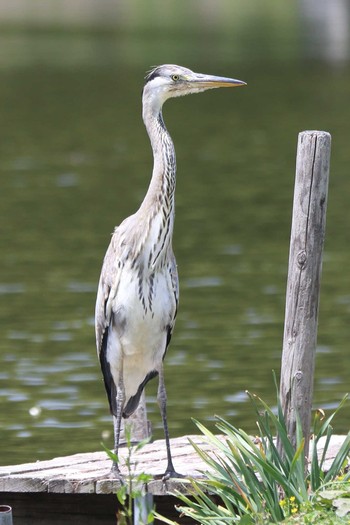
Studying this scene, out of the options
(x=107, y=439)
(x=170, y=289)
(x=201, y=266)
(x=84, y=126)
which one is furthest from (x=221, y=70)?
(x=170, y=289)

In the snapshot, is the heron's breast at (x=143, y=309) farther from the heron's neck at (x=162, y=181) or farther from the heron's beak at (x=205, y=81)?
the heron's beak at (x=205, y=81)

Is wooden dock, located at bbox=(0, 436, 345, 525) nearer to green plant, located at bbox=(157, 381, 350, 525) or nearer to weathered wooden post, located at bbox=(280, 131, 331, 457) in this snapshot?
green plant, located at bbox=(157, 381, 350, 525)

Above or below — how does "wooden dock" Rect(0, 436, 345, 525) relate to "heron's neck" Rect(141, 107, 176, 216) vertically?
below

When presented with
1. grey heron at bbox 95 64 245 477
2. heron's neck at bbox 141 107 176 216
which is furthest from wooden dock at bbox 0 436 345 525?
heron's neck at bbox 141 107 176 216

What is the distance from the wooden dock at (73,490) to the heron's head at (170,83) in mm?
1942

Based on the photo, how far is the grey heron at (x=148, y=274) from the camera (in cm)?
773

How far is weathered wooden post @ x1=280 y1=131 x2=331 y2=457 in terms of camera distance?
6.75m

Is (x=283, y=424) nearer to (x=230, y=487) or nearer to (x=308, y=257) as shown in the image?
(x=230, y=487)

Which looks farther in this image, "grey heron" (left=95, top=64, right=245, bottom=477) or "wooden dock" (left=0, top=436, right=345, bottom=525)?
"grey heron" (left=95, top=64, right=245, bottom=477)

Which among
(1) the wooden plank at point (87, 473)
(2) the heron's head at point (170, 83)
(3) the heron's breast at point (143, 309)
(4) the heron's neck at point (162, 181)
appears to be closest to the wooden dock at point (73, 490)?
(1) the wooden plank at point (87, 473)

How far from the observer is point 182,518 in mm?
7453

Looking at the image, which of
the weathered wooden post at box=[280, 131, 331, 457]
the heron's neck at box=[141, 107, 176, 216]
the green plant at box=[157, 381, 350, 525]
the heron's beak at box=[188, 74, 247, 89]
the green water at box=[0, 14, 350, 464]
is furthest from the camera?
the green water at box=[0, 14, 350, 464]

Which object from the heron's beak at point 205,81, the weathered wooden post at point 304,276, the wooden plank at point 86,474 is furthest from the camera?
the heron's beak at point 205,81

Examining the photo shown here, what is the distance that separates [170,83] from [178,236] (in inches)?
409
